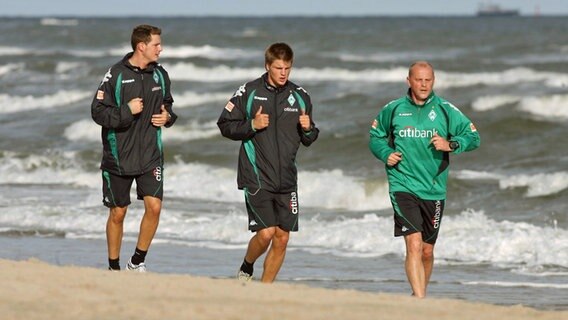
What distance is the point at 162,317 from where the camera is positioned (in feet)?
22.8

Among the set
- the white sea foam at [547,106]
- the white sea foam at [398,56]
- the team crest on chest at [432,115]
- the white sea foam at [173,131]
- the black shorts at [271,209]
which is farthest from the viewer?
the white sea foam at [398,56]

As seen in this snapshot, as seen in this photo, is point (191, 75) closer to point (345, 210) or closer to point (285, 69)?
point (345, 210)

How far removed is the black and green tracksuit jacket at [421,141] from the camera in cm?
856

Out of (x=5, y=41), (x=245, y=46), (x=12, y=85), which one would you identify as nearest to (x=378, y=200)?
(x=12, y=85)

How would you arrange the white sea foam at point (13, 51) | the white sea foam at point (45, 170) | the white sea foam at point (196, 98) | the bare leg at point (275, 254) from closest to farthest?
1. the bare leg at point (275, 254)
2. the white sea foam at point (45, 170)
3. the white sea foam at point (196, 98)
4. the white sea foam at point (13, 51)

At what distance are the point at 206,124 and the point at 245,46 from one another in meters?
37.4

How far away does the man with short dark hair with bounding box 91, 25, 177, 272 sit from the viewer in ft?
30.2

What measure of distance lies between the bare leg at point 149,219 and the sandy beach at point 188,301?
1126mm

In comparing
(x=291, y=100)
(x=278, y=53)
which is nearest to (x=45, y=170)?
(x=291, y=100)

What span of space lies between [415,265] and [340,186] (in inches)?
384

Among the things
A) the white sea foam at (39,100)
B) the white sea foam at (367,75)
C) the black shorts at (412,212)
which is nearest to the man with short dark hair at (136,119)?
the black shorts at (412,212)

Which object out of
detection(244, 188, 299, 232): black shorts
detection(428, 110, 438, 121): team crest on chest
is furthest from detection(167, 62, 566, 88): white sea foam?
detection(428, 110, 438, 121): team crest on chest

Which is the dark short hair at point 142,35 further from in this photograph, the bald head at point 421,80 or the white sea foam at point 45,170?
the white sea foam at point 45,170

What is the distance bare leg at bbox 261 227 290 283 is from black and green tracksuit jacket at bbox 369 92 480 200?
87cm
